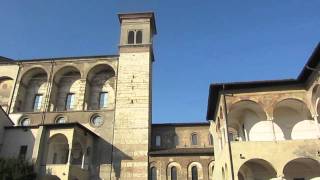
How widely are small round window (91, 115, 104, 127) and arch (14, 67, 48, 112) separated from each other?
574cm

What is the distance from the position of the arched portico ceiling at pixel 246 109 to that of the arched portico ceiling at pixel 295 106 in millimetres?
832

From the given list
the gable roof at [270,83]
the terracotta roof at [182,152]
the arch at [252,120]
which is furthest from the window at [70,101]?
the arch at [252,120]

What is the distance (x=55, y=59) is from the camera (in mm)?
35469

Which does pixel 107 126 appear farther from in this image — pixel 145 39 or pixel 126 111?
pixel 145 39

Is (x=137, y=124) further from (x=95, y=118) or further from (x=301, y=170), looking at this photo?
(x=301, y=170)

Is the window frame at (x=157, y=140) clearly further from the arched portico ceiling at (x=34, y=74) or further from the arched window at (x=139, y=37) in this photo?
the arched portico ceiling at (x=34, y=74)

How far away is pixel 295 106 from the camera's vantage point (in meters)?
20.3

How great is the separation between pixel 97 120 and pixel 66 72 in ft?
24.3

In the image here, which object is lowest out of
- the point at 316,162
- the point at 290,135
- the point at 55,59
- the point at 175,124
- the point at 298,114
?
the point at 316,162

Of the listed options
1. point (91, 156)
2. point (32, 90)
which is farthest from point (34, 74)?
point (91, 156)

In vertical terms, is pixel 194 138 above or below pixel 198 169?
above

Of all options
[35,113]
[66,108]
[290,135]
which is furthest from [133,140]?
[290,135]

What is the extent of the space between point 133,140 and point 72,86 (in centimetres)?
967

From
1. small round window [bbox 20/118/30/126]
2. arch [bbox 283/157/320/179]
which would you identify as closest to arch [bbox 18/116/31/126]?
small round window [bbox 20/118/30/126]
